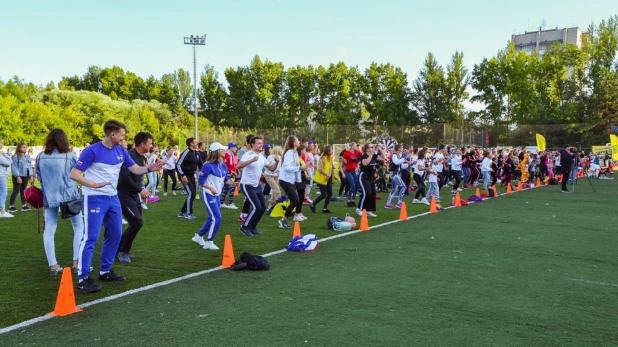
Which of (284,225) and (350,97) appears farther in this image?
(350,97)

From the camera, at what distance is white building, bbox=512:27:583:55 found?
95.4 m

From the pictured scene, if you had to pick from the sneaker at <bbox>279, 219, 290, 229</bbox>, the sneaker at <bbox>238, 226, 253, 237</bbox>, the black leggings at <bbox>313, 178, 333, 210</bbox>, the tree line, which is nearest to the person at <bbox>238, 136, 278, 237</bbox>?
the sneaker at <bbox>238, 226, 253, 237</bbox>

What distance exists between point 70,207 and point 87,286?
3.78 feet

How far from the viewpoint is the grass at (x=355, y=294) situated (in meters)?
4.30

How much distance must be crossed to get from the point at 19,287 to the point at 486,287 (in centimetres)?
528

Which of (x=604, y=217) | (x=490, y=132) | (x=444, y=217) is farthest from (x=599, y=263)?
(x=490, y=132)

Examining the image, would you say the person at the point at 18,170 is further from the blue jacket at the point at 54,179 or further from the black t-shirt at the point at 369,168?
the black t-shirt at the point at 369,168

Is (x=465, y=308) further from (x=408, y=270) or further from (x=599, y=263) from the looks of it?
(x=599, y=263)

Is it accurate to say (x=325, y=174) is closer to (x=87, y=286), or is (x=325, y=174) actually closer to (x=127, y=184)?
(x=127, y=184)

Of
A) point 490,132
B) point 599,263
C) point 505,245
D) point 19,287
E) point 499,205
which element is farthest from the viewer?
point 490,132

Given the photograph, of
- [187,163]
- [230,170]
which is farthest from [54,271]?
[230,170]

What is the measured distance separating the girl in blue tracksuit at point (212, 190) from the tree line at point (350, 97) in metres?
43.4

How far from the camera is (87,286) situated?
557 centimetres

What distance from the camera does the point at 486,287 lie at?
5875 mm
